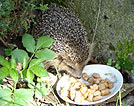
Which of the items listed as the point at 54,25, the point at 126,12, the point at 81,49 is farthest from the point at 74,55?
the point at 126,12

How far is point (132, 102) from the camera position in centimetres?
344

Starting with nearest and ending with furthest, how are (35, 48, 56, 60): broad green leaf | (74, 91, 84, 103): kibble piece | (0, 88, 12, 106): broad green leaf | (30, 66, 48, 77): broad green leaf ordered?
(0, 88, 12, 106): broad green leaf < (30, 66, 48, 77): broad green leaf < (35, 48, 56, 60): broad green leaf < (74, 91, 84, 103): kibble piece

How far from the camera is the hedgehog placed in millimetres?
3680

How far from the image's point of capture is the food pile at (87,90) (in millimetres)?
3242

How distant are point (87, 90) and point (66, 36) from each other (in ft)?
3.09

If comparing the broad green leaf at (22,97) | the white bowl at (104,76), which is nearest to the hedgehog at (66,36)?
the white bowl at (104,76)

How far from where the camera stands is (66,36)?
3.69 metres

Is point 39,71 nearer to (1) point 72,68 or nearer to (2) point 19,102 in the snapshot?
(2) point 19,102

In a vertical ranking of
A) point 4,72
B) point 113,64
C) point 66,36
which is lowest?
point 4,72

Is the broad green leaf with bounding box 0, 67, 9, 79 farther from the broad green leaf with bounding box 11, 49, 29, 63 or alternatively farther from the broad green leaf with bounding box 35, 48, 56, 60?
the broad green leaf with bounding box 35, 48, 56, 60

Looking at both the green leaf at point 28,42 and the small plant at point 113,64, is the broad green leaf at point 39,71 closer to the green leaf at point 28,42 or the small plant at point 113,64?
the green leaf at point 28,42

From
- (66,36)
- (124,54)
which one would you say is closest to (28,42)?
(66,36)

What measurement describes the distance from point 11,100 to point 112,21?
210cm

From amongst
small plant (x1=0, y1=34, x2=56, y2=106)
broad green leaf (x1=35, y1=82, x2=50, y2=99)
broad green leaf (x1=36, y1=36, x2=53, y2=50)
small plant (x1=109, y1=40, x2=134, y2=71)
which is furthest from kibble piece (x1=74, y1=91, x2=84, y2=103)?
small plant (x1=109, y1=40, x2=134, y2=71)
